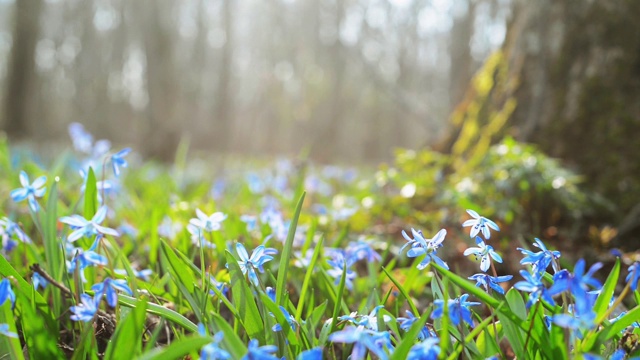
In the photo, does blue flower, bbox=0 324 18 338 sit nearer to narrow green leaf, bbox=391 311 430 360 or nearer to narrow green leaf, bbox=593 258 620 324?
narrow green leaf, bbox=391 311 430 360

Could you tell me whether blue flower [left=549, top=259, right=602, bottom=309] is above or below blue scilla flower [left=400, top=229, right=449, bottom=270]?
above

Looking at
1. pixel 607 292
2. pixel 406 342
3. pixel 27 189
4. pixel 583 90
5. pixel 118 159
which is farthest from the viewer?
pixel 583 90

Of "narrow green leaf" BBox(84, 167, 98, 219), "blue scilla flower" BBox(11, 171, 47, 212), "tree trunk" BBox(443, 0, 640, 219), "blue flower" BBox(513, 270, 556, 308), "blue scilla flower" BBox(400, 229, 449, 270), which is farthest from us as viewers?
"tree trunk" BBox(443, 0, 640, 219)

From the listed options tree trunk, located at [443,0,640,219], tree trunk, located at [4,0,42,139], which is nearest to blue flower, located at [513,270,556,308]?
tree trunk, located at [443,0,640,219]

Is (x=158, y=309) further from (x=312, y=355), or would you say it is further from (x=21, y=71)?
(x=21, y=71)

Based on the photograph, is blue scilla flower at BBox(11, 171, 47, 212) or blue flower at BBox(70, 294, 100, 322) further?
blue scilla flower at BBox(11, 171, 47, 212)

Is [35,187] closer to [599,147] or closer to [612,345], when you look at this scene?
[612,345]

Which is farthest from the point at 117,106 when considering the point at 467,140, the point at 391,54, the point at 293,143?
the point at 467,140

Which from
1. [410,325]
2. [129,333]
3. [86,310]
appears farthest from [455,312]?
[86,310]

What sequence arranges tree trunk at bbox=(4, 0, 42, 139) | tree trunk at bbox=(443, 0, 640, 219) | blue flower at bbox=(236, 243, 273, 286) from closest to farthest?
1. blue flower at bbox=(236, 243, 273, 286)
2. tree trunk at bbox=(443, 0, 640, 219)
3. tree trunk at bbox=(4, 0, 42, 139)
